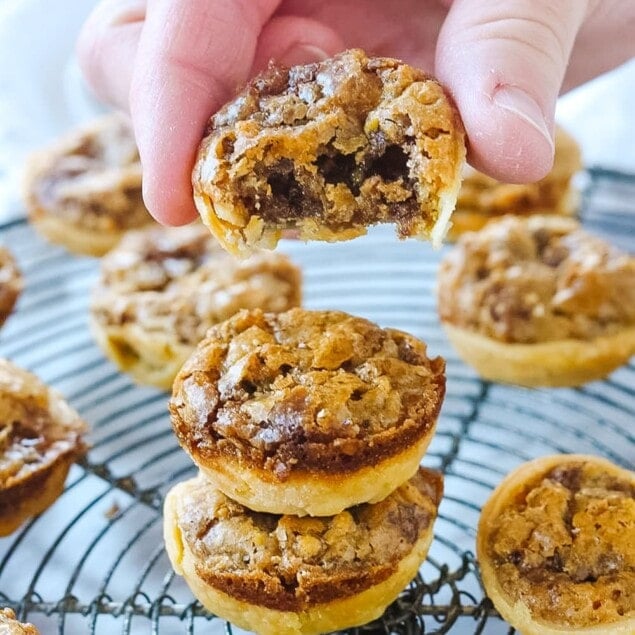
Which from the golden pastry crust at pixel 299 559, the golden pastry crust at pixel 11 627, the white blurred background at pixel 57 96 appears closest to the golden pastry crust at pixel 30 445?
the golden pastry crust at pixel 11 627

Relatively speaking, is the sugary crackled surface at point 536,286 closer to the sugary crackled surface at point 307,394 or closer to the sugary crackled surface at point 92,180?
the sugary crackled surface at point 307,394


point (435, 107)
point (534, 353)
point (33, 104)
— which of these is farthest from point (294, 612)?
point (33, 104)

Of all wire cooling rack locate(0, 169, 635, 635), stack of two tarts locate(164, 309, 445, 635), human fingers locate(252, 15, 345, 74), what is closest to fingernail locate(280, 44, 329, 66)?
human fingers locate(252, 15, 345, 74)

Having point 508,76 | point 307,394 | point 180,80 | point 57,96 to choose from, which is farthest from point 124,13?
point 57,96

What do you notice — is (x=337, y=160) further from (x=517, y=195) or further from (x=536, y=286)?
(x=517, y=195)

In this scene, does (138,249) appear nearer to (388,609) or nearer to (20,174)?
(20,174)

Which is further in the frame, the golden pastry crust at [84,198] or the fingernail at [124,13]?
the golden pastry crust at [84,198]
